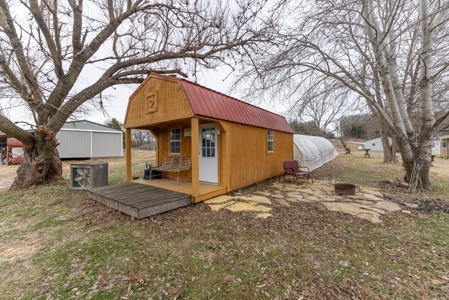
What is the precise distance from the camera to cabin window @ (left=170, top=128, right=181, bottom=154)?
21.6 feet

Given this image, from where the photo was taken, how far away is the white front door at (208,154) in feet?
18.7

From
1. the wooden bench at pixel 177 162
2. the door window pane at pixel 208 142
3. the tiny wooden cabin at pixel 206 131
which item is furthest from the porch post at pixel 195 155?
the door window pane at pixel 208 142

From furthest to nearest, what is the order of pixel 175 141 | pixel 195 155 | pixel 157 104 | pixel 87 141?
pixel 87 141 → pixel 175 141 → pixel 157 104 → pixel 195 155

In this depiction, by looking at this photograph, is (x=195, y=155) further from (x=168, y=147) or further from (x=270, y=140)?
(x=270, y=140)

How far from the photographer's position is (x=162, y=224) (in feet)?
11.3

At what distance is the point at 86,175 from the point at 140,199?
10.0 ft

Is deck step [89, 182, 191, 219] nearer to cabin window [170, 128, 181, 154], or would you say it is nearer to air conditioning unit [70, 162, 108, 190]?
air conditioning unit [70, 162, 108, 190]

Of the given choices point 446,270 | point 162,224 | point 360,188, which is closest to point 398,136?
point 360,188

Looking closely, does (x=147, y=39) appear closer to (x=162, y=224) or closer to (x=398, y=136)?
(x=162, y=224)

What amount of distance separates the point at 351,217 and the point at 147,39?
8.29 m

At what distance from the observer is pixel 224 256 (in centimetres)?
246

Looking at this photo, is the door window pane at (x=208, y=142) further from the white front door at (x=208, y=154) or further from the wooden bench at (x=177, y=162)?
the wooden bench at (x=177, y=162)

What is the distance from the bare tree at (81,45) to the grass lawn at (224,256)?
3181 mm

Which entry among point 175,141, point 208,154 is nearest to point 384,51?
point 208,154
